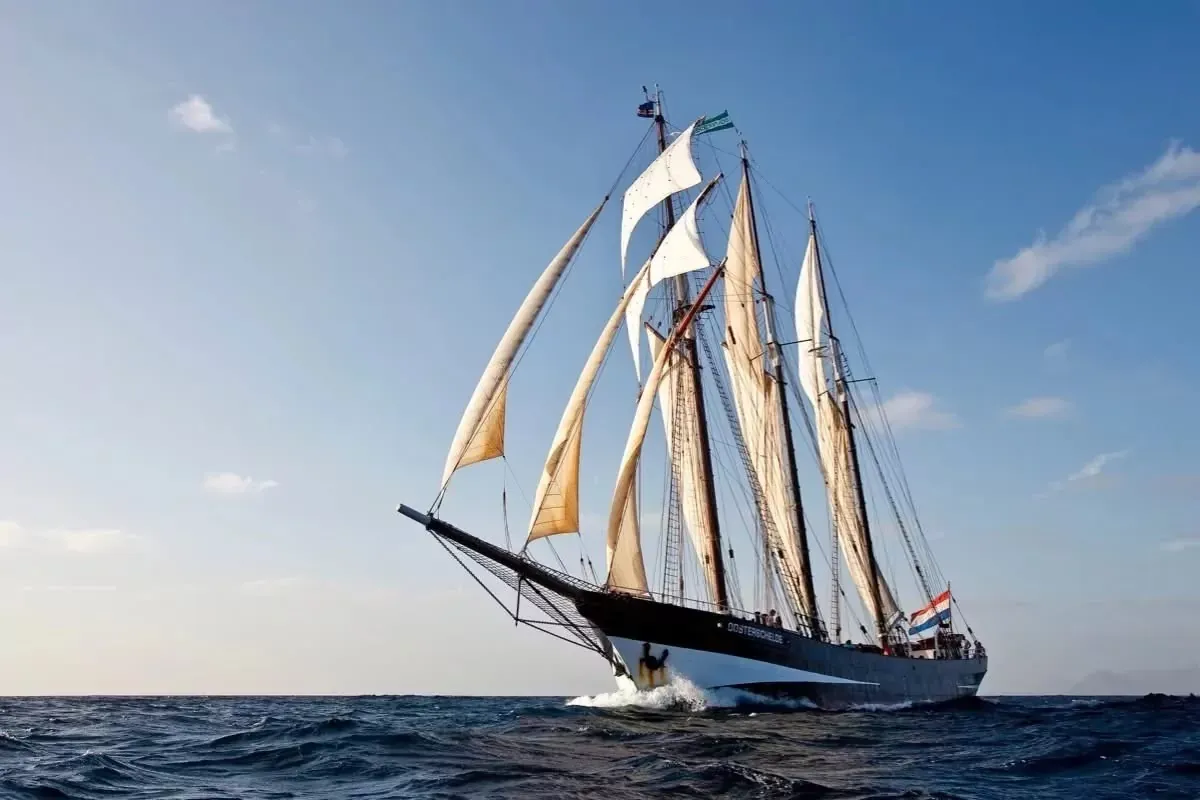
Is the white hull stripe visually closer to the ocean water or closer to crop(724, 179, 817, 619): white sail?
the ocean water

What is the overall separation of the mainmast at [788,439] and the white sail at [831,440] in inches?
217

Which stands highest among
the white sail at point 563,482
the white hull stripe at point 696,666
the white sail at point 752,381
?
the white sail at point 752,381

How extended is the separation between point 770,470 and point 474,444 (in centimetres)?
2488

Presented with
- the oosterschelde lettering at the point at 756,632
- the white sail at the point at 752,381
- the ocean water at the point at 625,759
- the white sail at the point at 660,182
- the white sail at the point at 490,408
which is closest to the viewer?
the ocean water at the point at 625,759

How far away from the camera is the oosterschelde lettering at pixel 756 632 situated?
36469 mm

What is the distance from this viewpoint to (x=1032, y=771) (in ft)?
70.5

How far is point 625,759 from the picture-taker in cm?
2123

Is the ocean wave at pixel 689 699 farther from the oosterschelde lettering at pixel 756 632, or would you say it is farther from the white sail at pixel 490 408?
the white sail at pixel 490 408

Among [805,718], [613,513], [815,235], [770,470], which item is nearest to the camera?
[805,718]

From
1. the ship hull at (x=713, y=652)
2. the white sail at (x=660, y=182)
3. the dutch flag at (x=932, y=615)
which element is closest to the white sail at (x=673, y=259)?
the white sail at (x=660, y=182)

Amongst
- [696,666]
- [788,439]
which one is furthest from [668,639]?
[788,439]

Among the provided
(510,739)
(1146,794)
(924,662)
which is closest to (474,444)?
(510,739)

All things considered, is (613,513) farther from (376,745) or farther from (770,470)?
(770,470)

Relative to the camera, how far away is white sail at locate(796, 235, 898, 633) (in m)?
56.6
